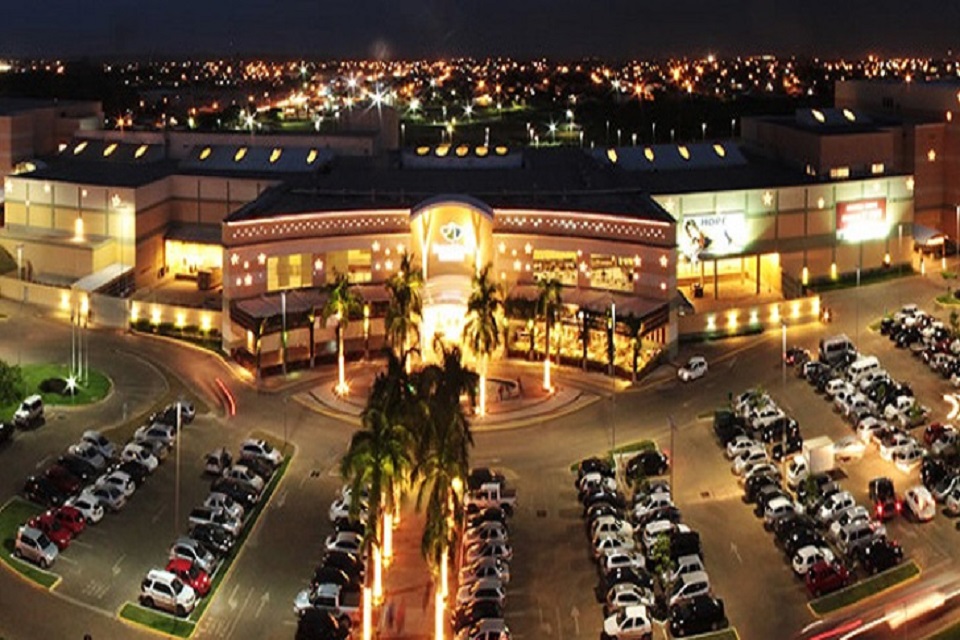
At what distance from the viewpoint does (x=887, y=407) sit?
48625 mm

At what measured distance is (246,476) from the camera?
4203cm

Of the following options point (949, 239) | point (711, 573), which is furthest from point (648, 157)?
point (711, 573)

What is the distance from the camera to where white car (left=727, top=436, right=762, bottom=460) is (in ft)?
145

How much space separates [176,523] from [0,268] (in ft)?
119

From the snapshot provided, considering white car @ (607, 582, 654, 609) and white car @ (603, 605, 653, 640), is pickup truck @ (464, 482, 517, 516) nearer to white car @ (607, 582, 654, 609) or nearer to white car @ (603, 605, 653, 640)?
white car @ (607, 582, 654, 609)

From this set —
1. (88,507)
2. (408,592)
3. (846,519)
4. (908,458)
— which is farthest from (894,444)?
(88,507)

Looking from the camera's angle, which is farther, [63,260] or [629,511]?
[63,260]

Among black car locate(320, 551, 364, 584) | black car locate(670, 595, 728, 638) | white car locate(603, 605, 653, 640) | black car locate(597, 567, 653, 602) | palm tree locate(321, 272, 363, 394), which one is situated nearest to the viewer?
white car locate(603, 605, 653, 640)

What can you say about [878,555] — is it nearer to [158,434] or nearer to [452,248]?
[158,434]

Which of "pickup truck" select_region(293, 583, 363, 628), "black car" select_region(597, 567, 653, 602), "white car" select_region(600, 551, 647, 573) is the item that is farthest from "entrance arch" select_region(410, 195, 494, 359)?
"pickup truck" select_region(293, 583, 363, 628)

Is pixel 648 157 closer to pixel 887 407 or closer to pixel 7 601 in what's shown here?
pixel 887 407

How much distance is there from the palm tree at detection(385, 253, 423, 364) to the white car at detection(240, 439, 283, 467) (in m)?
7.56

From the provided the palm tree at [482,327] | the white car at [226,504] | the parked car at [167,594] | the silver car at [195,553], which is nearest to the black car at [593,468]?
the palm tree at [482,327]

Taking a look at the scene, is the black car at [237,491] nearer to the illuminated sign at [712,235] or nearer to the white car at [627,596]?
the white car at [627,596]
